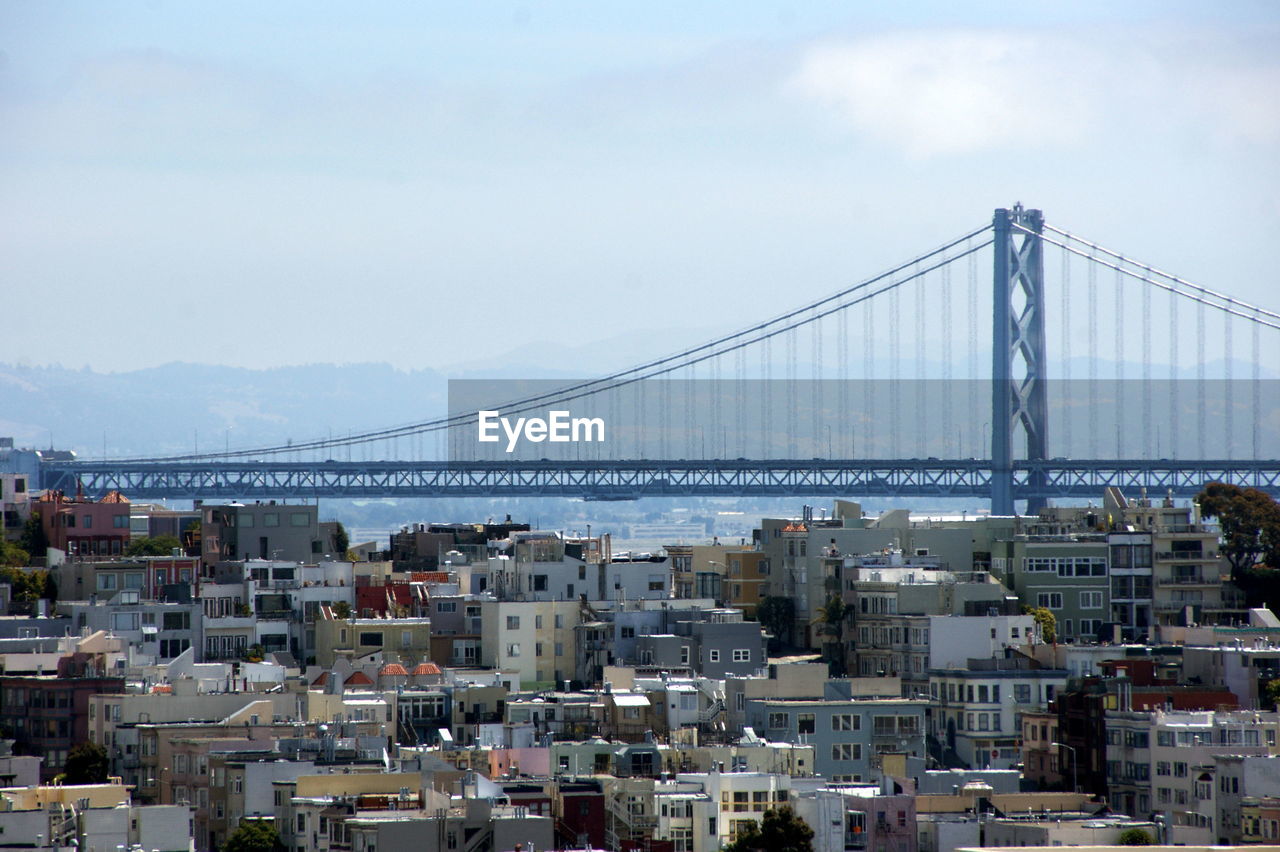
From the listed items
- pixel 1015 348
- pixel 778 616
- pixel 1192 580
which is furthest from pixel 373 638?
pixel 1015 348

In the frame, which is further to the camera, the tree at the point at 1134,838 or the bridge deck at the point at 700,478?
the bridge deck at the point at 700,478

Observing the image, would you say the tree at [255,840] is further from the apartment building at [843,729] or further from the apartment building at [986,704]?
the apartment building at [986,704]

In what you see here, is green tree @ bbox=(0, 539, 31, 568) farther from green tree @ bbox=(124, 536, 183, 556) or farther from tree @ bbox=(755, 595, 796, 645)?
tree @ bbox=(755, 595, 796, 645)

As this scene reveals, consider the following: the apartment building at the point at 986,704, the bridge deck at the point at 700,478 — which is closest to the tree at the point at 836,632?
the apartment building at the point at 986,704

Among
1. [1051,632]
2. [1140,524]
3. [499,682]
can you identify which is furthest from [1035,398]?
[499,682]

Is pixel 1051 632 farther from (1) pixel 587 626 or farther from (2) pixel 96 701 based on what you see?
(2) pixel 96 701

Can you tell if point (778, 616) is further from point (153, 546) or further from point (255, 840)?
point (255, 840)
